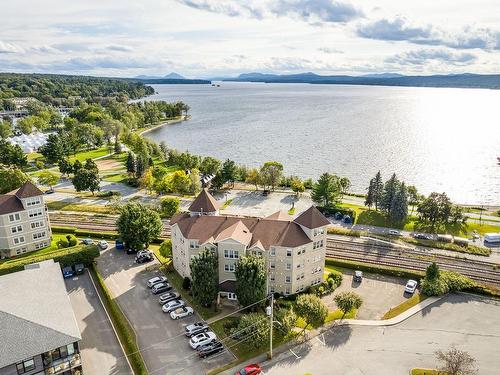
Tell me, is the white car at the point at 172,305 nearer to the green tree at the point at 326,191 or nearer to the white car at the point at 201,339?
the white car at the point at 201,339

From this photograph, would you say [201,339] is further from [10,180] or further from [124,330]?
[10,180]

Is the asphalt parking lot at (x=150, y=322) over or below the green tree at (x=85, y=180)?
below

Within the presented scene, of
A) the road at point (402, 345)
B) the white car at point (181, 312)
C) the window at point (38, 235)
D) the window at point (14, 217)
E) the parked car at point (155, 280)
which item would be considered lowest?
the road at point (402, 345)

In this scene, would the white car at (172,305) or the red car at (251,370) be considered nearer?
the red car at (251,370)

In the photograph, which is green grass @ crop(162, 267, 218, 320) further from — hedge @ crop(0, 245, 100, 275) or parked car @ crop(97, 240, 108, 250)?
parked car @ crop(97, 240, 108, 250)

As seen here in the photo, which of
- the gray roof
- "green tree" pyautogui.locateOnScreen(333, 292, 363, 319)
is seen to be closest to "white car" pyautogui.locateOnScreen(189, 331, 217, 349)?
the gray roof

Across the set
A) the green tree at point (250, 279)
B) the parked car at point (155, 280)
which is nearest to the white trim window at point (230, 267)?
the green tree at point (250, 279)
